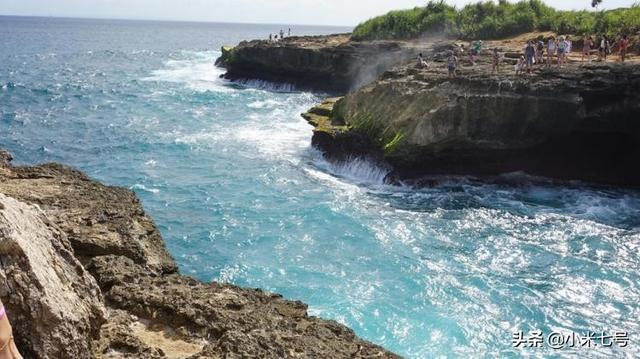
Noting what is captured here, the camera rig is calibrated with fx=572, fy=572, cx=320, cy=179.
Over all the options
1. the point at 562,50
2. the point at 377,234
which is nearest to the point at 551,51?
the point at 562,50

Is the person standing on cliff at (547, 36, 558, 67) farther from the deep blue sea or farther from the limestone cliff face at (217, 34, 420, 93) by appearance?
the limestone cliff face at (217, 34, 420, 93)

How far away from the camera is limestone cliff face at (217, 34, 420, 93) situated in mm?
49031

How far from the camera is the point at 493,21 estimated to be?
48.4 meters

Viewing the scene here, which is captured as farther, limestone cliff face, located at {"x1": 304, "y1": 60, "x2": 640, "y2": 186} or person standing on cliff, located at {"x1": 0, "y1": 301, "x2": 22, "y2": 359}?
limestone cliff face, located at {"x1": 304, "y1": 60, "x2": 640, "y2": 186}

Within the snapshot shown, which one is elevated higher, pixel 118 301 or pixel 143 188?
pixel 118 301

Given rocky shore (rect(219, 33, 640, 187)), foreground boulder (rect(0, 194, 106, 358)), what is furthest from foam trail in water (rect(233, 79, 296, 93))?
foreground boulder (rect(0, 194, 106, 358))

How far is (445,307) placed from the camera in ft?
49.1

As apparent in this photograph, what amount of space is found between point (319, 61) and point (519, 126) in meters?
31.3

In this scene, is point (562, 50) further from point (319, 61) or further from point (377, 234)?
point (319, 61)

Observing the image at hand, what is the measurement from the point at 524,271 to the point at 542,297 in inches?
64.5

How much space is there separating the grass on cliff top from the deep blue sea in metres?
17.7

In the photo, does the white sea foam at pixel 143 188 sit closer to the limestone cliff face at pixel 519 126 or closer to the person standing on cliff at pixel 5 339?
the limestone cliff face at pixel 519 126

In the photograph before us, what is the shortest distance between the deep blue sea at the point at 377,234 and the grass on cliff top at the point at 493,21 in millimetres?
17689

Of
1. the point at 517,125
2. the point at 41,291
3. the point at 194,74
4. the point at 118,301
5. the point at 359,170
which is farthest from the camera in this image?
the point at 194,74
